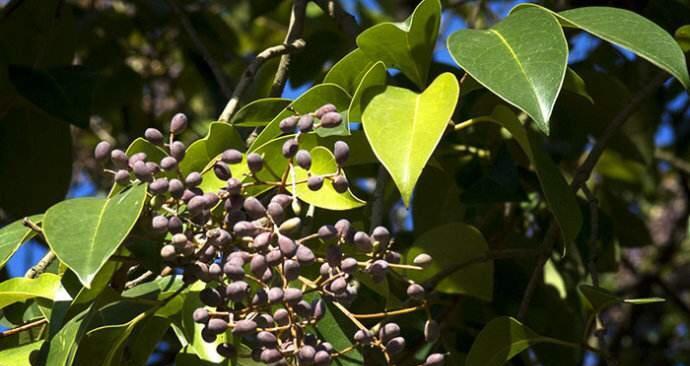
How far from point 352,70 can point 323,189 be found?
151 mm

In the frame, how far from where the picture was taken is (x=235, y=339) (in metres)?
0.90

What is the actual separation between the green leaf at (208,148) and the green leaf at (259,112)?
0.07 metres

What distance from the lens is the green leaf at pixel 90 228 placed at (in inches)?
30.5

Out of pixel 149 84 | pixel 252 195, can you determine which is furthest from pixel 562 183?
pixel 149 84

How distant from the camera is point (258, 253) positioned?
0.81 m

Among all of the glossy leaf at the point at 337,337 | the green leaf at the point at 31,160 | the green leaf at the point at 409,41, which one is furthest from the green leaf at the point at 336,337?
the green leaf at the point at 31,160

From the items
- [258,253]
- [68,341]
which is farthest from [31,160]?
[258,253]

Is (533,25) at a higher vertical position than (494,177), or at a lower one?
higher

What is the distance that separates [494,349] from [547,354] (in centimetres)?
49

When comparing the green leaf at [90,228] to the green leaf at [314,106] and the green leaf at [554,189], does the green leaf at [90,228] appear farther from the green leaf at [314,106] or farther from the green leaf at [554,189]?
the green leaf at [554,189]

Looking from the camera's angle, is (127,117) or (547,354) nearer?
(547,354)

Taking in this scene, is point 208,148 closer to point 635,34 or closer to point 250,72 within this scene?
point 250,72

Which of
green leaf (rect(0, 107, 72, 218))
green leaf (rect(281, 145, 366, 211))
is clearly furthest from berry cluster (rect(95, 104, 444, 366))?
green leaf (rect(0, 107, 72, 218))

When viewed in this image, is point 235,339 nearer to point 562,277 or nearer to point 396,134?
point 396,134
